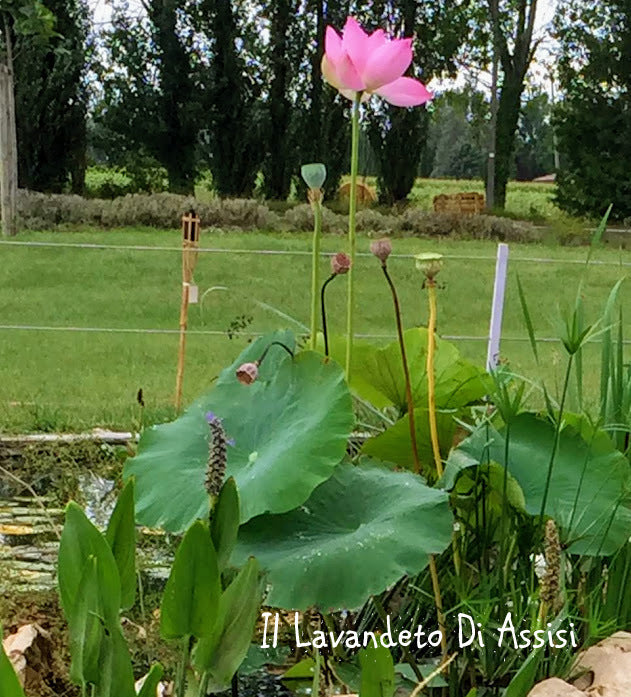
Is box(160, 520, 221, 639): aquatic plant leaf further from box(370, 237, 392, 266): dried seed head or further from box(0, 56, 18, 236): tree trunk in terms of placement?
box(0, 56, 18, 236): tree trunk

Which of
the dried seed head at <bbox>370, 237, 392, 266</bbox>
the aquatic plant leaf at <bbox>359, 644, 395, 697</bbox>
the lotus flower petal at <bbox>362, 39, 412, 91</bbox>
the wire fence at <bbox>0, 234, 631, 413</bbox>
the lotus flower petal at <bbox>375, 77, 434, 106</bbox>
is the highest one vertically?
the lotus flower petal at <bbox>362, 39, 412, 91</bbox>

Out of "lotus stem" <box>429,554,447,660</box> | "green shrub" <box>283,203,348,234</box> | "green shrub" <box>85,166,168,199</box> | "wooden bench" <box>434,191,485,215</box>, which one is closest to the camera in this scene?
"lotus stem" <box>429,554,447,660</box>

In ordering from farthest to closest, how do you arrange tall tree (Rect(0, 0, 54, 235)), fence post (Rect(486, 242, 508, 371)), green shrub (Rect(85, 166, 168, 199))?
green shrub (Rect(85, 166, 168, 199)) < tall tree (Rect(0, 0, 54, 235)) < fence post (Rect(486, 242, 508, 371))

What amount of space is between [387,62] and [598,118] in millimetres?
9959

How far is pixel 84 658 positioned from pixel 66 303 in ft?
15.5

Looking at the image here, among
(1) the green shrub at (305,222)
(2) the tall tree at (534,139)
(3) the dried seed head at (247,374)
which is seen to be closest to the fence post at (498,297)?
(3) the dried seed head at (247,374)

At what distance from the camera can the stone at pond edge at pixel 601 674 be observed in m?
0.70

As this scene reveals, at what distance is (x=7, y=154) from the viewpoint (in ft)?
20.6

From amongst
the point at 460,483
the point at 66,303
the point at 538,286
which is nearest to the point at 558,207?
the point at 538,286

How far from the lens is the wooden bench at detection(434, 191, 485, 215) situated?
945 centimetres

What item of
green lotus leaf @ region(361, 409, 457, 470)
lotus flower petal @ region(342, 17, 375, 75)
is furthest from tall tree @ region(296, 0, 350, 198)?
lotus flower petal @ region(342, 17, 375, 75)

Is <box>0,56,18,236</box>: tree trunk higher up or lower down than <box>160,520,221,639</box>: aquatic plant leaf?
higher up

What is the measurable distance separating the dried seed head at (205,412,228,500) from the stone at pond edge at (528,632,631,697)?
300 mm

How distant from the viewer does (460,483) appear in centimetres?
97
